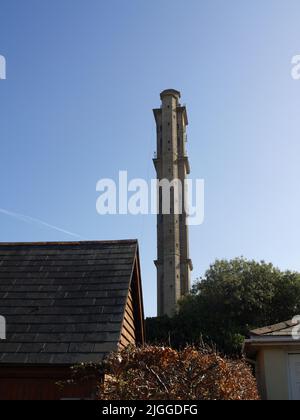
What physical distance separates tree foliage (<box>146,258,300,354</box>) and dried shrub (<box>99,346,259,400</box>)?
30727mm

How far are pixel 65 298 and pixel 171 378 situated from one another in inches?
211

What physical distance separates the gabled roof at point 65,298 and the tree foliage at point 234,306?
25.2 metres

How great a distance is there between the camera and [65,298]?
1094 centimetres

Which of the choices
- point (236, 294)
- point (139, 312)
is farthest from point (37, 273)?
point (236, 294)

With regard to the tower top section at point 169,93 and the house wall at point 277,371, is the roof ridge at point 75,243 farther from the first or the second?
the tower top section at point 169,93

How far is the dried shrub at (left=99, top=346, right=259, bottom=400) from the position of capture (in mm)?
5867

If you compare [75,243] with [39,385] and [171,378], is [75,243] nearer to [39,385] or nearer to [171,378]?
[39,385]

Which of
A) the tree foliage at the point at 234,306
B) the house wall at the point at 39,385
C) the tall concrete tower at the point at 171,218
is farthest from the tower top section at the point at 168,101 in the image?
the house wall at the point at 39,385

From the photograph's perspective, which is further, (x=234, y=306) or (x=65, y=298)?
(x=234, y=306)

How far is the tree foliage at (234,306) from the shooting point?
38.2m

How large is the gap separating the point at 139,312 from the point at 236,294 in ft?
89.6

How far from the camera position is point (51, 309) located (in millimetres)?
10633

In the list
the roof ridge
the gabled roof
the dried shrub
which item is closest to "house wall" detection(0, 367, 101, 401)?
the gabled roof

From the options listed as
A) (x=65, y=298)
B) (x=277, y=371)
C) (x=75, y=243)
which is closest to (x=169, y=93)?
(x=75, y=243)
